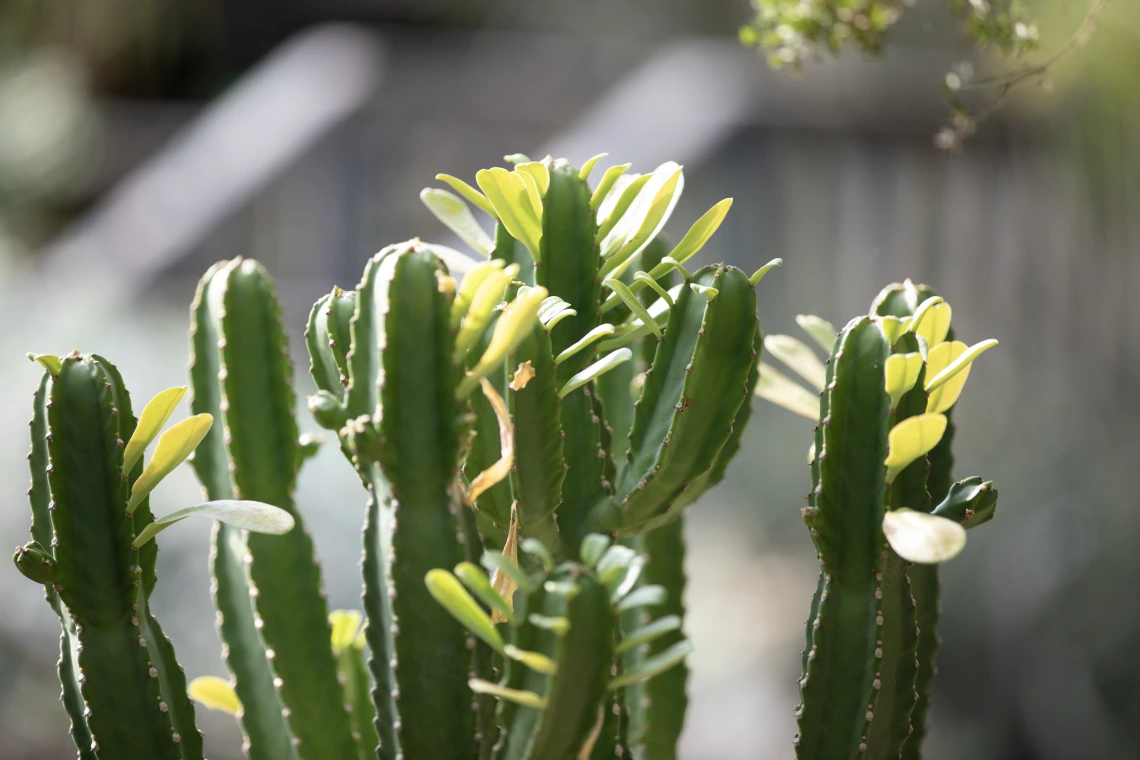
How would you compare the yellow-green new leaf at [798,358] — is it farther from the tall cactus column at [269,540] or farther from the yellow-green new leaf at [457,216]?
the tall cactus column at [269,540]

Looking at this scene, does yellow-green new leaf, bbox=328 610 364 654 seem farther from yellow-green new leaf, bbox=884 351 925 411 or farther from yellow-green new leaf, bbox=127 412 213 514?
yellow-green new leaf, bbox=884 351 925 411

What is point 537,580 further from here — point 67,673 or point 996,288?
point 996,288

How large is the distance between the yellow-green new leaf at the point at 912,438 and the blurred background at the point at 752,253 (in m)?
0.62

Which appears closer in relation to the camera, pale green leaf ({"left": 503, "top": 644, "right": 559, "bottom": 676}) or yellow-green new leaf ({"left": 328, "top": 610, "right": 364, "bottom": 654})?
pale green leaf ({"left": 503, "top": 644, "right": 559, "bottom": 676})

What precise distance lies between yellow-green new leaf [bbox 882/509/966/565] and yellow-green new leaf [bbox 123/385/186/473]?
46 centimetres

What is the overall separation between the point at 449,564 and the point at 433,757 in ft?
0.41

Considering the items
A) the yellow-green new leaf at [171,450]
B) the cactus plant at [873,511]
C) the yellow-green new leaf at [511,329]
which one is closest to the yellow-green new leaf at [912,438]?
the cactus plant at [873,511]

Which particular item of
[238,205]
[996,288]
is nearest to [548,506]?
[996,288]

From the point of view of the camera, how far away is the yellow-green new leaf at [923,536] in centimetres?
57

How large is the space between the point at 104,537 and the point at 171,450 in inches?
2.7

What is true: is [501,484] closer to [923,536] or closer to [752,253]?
[923,536]

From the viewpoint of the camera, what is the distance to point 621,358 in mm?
666

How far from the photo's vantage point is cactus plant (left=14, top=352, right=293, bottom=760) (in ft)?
2.14

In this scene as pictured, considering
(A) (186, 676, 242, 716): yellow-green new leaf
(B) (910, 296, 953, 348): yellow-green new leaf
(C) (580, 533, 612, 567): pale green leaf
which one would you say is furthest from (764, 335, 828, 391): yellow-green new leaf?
(A) (186, 676, 242, 716): yellow-green new leaf
